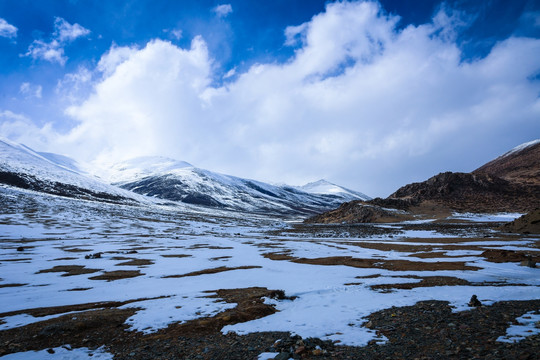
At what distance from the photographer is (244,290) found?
49.5 ft

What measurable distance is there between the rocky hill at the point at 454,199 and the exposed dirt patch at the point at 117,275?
258ft

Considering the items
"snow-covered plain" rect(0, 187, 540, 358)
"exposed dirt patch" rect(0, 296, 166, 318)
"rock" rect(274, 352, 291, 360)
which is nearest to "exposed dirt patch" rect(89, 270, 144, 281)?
"snow-covered plain" rect(0, 187, 540, 358)

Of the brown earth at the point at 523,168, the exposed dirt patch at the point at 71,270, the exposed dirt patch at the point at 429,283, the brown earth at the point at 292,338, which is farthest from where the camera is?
the brown earth at the point at 523,168

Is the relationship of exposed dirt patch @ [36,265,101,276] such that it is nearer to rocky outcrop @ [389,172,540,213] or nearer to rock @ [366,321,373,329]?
rock @ [366,321,373,329]

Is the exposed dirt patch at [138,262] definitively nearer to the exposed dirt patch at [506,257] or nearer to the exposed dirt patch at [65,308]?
the exposed dirt patch at [65,308]

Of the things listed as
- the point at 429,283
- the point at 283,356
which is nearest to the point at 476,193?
the point at 429,283

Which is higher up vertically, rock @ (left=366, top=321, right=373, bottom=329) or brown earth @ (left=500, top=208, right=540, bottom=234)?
brown earth @ (left=500, top=208, right=540, bottom=234)

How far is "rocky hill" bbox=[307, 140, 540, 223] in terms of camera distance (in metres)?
86.0

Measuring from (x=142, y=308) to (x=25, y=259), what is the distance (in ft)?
71.6

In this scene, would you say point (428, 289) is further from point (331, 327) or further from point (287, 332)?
point (287, 332)

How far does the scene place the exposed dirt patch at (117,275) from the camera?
730 inches

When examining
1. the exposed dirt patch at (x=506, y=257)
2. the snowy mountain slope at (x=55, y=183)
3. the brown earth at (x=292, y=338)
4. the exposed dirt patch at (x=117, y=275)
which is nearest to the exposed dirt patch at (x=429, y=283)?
the brown earth at (x=292, y=338)

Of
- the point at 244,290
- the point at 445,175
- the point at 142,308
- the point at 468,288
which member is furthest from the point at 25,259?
the point at 445,175

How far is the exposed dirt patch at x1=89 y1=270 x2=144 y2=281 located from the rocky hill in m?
78.6
